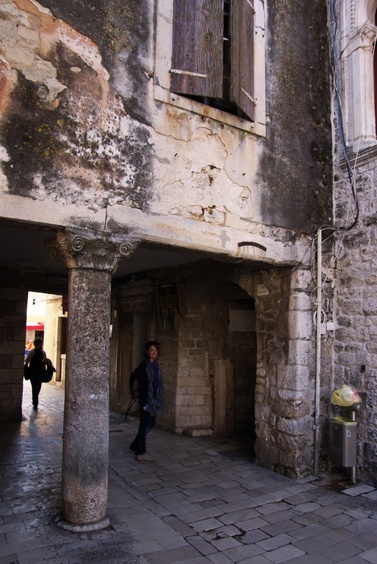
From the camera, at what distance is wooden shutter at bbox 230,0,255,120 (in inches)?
201

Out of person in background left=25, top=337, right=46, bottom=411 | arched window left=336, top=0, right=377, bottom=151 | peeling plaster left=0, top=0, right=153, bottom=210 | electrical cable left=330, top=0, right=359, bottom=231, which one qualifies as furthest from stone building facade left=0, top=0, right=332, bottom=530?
person in background left=25, top=337, right=46, bottom=411

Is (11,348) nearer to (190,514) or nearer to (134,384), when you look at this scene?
(134,384)

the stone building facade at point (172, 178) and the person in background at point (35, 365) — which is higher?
the stone building facade at point (172, 178)

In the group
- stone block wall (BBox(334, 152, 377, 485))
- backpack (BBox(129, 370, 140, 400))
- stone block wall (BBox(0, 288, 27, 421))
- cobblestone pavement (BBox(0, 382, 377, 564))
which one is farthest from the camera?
stone block wall (BBox(0, 288, 27, 421))

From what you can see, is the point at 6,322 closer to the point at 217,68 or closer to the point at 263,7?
the point at 217,68

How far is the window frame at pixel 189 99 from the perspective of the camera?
15.2 feet

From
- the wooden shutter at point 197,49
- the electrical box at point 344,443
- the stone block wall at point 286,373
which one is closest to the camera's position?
the wooden shutter at point 197,49

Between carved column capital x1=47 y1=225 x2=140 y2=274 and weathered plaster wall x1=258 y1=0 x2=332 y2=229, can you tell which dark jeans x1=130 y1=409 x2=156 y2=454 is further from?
weathered plaster wall x1=258 y1=0 x2=332 y2=229

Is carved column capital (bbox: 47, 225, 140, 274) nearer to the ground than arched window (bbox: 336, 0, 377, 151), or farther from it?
nearer to the ground

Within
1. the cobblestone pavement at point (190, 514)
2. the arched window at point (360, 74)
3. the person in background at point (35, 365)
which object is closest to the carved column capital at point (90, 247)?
the cobblestone pavement at point (190, 514)

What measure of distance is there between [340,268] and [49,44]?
4087 mm

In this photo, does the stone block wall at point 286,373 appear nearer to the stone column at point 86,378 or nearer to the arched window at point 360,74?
the arched window at point 360,74

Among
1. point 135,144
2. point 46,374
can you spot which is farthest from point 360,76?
point 46,374

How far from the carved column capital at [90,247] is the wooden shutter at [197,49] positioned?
1.70 meters
